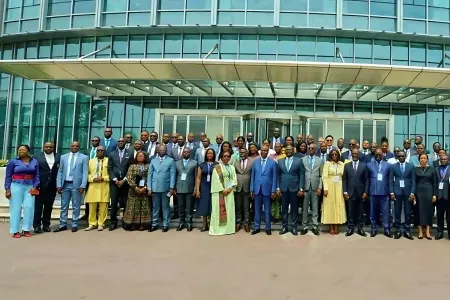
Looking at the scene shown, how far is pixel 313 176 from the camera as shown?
761 cm

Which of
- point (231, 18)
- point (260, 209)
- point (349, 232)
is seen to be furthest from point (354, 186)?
point (231, 18)

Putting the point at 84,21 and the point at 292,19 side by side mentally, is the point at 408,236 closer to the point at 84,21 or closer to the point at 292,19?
the point at 292,19

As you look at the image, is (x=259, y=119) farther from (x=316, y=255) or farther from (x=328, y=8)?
(x=316, y=255)

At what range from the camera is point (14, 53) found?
762 inches

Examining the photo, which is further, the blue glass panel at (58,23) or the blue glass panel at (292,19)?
the blue glass panel at (58,23)

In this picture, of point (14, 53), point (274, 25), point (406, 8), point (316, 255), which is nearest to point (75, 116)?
point (14, 53)

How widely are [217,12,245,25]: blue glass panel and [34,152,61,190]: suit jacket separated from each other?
1163cm

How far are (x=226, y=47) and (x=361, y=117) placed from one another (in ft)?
22.8

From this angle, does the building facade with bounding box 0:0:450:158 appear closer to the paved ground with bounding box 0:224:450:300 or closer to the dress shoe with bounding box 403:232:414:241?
the dress shoe with bounding box 403:232:414:241

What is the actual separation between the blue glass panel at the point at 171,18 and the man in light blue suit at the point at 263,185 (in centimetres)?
1165

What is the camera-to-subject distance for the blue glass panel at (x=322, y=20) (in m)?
16.7

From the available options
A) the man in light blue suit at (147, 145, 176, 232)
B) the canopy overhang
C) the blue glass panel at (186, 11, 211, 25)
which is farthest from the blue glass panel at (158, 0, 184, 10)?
the man in light blue suit at (147, 145, 176, 232)

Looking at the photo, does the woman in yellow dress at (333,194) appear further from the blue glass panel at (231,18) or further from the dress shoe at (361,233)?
the blue glass panel at (231,18)

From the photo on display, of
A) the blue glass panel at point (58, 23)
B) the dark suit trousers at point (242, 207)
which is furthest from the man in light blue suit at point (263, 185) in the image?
the blue glass panel at point (58, 23)
